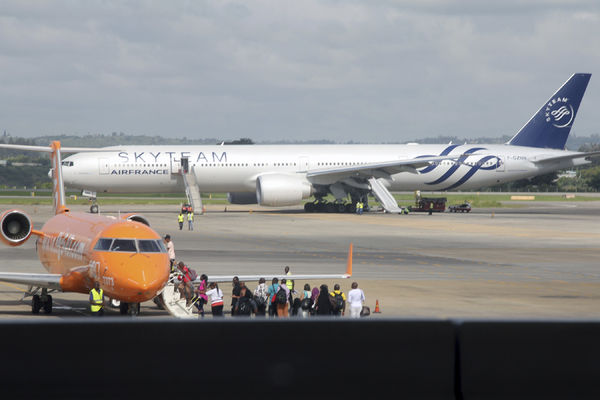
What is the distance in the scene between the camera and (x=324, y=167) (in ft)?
221

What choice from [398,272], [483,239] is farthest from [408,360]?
[483,239]

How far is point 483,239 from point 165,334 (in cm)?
4284

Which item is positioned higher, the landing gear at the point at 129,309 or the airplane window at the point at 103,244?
the airplane window at the point at 103,244

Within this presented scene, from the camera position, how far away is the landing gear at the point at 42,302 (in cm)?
2341

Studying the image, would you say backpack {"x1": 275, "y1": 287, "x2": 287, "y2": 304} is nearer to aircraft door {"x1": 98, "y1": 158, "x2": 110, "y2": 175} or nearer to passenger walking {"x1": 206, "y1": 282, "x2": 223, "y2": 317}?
passenger walking {"x1": 206, "y1": 282, "x2": 223, "y2": 317}

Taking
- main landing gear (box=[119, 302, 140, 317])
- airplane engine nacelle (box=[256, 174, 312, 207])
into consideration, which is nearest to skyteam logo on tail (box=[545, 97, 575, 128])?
airplane engine nacelle (box=[256, 174, 312, 207])

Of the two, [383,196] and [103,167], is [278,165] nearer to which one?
[383,196]

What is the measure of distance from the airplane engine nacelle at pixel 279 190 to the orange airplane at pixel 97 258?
122 ft

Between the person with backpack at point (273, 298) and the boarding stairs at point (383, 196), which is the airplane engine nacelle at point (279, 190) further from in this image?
the person with backpack at point (273, 298)

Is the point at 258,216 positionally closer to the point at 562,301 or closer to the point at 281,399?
the point at 562,301

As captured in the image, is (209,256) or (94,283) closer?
(94,283)

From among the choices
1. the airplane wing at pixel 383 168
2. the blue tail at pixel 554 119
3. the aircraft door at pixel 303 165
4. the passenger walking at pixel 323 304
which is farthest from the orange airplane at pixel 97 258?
the blue tail at pixel 554 119

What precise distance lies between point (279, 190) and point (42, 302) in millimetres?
40903

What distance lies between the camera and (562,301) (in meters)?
25.9
